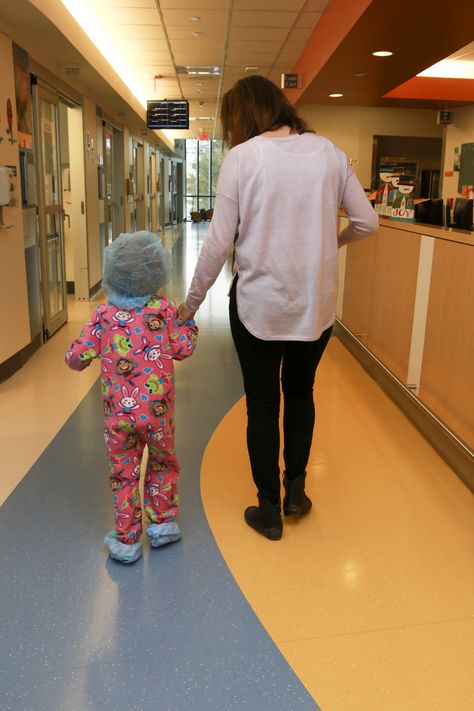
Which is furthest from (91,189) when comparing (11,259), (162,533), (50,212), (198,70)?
(162,533)

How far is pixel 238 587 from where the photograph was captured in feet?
6.63

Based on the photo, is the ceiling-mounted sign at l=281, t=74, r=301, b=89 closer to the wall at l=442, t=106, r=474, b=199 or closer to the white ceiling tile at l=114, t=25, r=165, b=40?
the white ceiling tile at l=114, t=25, r=165, b=40

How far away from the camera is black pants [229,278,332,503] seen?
7.04 feet

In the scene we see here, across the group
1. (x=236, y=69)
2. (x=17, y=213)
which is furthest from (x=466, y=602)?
(x=236, y=69)

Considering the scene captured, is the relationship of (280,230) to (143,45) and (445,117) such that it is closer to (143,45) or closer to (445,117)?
(143,45)

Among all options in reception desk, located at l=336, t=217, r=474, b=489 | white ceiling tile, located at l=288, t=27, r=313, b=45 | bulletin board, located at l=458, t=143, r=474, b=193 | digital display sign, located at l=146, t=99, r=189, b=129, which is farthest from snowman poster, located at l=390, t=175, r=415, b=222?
digital display sign, located at l=146, t=99, r=189, b=129

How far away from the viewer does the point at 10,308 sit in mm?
4379

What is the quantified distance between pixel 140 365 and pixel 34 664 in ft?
2.94

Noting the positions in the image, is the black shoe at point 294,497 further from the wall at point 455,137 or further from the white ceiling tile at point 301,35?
the wall at point 455,137

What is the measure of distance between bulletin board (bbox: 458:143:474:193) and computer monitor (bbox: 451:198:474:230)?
5.14m

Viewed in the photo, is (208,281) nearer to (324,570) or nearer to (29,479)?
(324,570)

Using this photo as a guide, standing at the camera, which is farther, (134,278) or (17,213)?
(17,213)

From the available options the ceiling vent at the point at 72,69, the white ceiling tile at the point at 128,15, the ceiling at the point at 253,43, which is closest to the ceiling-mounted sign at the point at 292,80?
the ceiling at the point at 253,43

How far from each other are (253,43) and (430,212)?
11.9 feet
